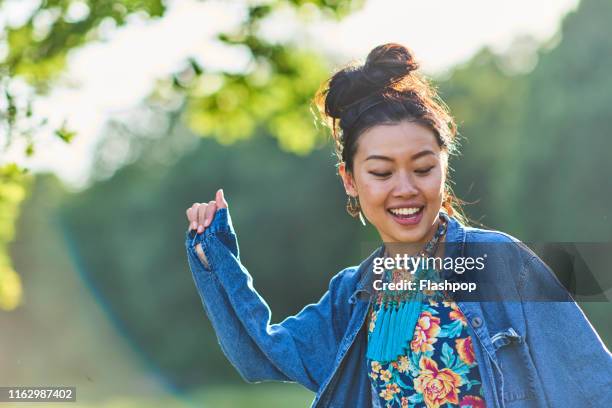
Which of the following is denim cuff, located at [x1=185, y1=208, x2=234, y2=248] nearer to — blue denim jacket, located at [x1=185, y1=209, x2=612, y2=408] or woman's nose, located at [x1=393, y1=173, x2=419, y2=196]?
blue denim jacket, located at [x1=185, y1=209, x2=612, y2=408]

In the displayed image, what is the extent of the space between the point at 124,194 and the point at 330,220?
9.81m

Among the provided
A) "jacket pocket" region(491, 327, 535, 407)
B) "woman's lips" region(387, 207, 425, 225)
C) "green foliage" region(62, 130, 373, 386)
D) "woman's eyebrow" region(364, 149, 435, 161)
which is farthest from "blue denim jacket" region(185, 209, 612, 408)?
"green foliage" region(62, 130, 373, 386)

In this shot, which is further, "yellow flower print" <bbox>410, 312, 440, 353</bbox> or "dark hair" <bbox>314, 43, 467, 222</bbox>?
"dark hair" <bbox>314, 43, 467, 222</bbox>

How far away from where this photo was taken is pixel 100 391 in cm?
2480

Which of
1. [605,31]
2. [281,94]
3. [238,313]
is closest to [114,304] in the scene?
[605,31]

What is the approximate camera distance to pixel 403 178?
2633 mm

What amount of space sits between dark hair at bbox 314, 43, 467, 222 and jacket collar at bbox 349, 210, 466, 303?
209 millimetres

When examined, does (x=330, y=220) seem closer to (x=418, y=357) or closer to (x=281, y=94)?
(x=281, y=94)

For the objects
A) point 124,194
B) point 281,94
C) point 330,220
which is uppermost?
point 124,194

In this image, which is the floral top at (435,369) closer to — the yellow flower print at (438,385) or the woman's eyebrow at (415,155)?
the yellow flower print at (438,385)

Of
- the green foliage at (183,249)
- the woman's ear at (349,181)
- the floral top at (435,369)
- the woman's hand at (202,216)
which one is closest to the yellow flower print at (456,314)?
the floral top at (435,369)
